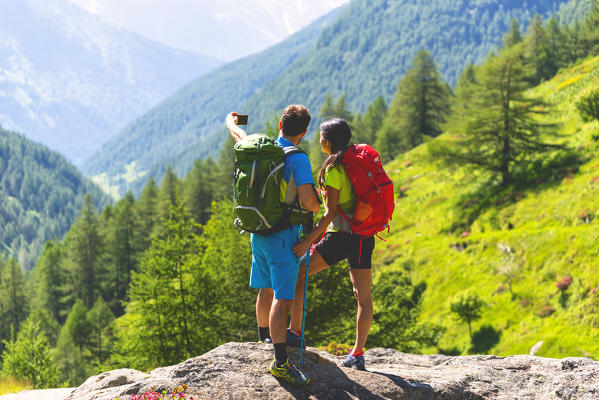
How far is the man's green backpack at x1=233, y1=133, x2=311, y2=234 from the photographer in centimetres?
512

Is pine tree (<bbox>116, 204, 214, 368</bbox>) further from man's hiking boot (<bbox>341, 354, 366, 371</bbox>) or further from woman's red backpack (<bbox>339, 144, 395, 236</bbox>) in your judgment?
woman's red backpack (<bbox>339, 144, 395, 236</bbox>)

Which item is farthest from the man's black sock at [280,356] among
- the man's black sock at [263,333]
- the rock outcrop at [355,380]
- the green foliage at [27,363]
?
the green foliage at [27,363]

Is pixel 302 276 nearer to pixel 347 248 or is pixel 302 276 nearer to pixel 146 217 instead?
pixel 347 248

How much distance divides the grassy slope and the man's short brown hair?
47.3 ft

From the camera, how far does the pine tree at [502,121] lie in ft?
89.0

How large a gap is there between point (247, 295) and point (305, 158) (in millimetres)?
12456

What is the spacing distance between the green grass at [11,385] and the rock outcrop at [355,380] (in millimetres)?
5354

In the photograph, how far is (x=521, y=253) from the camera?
20.9m

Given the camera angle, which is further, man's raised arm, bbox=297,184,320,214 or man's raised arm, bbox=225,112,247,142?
man's raised arm, bbox=225,112,247,142

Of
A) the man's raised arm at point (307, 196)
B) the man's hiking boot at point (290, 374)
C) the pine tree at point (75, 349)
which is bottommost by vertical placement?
the pine tree at point (75, 349)

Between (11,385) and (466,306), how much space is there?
54.0 feet

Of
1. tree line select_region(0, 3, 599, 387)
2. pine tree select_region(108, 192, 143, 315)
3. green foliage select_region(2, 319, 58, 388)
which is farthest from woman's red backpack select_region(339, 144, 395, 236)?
pine tree select_region(108, 192, 143, 315)

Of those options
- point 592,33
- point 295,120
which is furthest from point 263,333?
point 592,33

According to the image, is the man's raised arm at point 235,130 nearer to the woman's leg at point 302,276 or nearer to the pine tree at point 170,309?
the woman's leg at point 302,276
